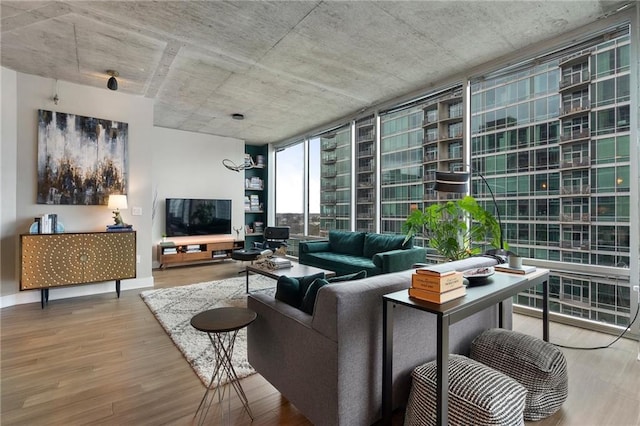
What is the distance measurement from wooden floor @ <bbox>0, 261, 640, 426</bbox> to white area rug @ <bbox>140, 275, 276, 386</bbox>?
0.31 feet

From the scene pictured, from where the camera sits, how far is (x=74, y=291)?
4242 mm

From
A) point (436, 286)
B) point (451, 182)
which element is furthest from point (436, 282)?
point (451, 182)

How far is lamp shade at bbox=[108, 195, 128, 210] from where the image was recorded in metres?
4.29

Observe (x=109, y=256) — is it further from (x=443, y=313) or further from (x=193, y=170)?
(x=443, y=313)

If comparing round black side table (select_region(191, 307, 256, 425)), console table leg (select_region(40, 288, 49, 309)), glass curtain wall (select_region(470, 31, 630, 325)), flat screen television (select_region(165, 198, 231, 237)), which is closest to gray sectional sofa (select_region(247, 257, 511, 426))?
round black side table (select_region(191, 307, 256, 425))

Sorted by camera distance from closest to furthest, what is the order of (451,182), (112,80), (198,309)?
(451,182), (198,309), (112,80)

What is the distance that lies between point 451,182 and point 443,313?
5.62ft

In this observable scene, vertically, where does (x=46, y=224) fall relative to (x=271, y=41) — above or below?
below

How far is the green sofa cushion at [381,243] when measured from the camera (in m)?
4.39

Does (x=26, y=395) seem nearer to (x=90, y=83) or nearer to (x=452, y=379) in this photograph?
(x=452, y=379)

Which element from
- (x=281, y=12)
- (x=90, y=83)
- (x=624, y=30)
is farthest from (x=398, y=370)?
(x=90, y=83)

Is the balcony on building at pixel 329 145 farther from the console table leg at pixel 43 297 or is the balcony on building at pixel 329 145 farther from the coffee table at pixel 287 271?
the console table leg at pixel 43 297

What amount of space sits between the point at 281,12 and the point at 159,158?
16.0 feet

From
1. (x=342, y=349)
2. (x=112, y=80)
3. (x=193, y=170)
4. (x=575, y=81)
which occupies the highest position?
(x=112, y=80)
